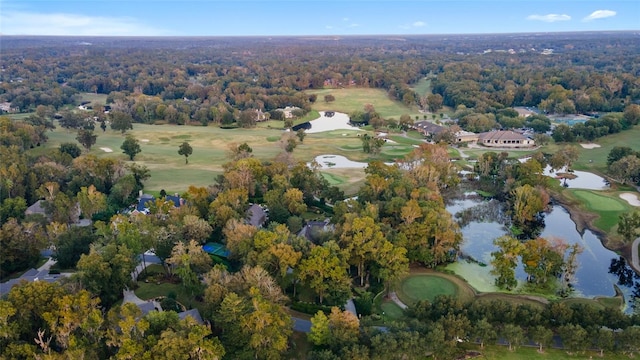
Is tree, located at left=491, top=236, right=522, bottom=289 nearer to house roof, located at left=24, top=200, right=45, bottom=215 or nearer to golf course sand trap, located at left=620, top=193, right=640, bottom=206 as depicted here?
golf course sand trap, located at left=620, top=193, right=640, bottom=206

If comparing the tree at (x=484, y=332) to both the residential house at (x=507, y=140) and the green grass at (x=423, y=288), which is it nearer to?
the green grass at (x=423, y=288)

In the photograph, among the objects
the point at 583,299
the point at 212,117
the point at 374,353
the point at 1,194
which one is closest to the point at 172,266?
the point at 374,353

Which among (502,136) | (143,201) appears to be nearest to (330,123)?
(502,136)

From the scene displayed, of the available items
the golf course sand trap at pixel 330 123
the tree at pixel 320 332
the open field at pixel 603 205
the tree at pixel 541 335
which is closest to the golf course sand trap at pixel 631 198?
the open field at pixel 603 205

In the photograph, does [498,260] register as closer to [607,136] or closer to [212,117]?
[607,136]

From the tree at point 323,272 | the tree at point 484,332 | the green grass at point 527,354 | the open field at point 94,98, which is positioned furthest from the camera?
the open field at point 94,98

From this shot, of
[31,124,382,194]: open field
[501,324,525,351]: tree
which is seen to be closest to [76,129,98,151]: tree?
[31,124,382,194]: open field
